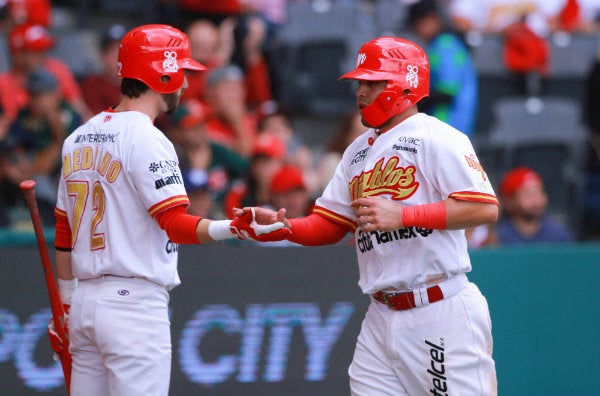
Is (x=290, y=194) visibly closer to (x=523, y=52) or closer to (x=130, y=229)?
(x=130, y=229)

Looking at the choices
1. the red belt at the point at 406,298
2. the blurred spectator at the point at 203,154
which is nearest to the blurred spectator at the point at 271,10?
the blurred spectator at the point at 203,154

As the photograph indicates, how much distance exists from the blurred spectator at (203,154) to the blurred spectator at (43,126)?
0.88 metres

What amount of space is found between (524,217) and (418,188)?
4.03 metres

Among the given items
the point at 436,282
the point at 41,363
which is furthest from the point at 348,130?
the point at 436,282

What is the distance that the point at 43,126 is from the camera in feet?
27.3

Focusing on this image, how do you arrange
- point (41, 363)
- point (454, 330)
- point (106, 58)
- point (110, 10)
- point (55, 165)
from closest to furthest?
1. point (454, 330)
2. point (41, 363)
3. point (55, 165)
4. point (106, 58)
5. point (110, 10)

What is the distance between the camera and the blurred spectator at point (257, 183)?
8.33m

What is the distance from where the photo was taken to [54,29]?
399 inches

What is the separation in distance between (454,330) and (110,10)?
714cm

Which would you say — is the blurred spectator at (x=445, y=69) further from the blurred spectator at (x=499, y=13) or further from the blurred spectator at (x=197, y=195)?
the blurred spectator at (x=197, y=195)

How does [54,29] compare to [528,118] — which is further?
[528,118]

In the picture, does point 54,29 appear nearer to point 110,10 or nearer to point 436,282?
point 110,10

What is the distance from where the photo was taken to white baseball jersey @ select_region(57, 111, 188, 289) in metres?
4.63

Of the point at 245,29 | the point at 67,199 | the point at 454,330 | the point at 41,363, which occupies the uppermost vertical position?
the point at 245,29
